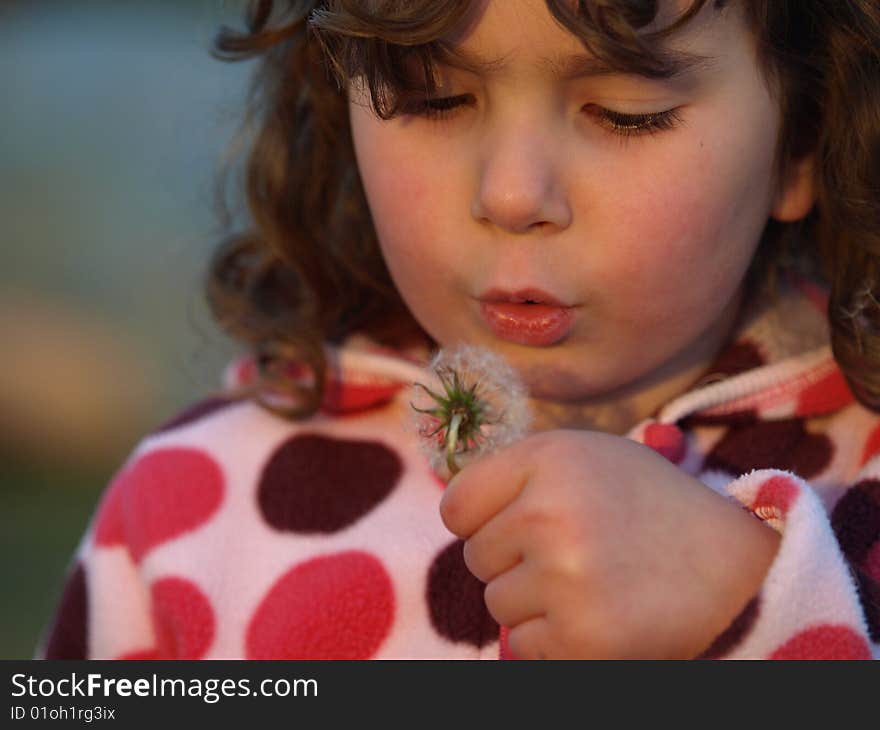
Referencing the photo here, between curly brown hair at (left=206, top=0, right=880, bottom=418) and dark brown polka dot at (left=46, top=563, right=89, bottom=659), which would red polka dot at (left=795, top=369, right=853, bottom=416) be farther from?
dark brown polka dot at (left=46, top=563, right=89, bottom=659)

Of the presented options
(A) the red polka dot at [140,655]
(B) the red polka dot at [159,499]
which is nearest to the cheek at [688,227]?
(B) the red polka dot at [159,499]

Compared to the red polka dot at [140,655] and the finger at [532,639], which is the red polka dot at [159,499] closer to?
the red polka dot at [140,655]

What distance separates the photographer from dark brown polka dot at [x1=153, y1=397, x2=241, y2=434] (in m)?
1.43

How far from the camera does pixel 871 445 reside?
3.91 ft

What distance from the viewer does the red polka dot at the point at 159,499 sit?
4.34 feet

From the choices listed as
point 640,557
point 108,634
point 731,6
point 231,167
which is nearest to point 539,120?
point 731,6

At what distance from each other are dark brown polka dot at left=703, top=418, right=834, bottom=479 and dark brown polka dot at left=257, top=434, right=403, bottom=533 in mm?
→ 329

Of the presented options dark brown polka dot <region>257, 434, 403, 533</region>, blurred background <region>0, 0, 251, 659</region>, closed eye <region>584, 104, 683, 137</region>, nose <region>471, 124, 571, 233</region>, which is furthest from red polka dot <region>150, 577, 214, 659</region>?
blurred background <region>0, 0, 251, 659</region>

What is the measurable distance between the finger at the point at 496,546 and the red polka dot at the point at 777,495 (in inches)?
8.1

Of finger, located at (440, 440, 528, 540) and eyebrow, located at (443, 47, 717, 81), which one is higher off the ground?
eyebrow, located at (443, 47, 717, 81)

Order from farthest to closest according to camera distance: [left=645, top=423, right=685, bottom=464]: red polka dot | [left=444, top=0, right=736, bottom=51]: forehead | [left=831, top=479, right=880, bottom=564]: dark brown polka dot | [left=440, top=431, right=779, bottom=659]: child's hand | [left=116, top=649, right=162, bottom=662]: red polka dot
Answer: [left=116, top=649, right=162, bottom=662]: red polka dot, [left=645, top=423, right=685, bottom=464]: red polka dot, [left=831, top=479, right=880, bottom=564]: dark brown polka dot, [left=444, top=0, right=736, bottom=51]: forehead, [left=440, top=431, right=779, bottom=659]: child's hand

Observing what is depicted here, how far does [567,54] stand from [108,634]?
2.53 feet
